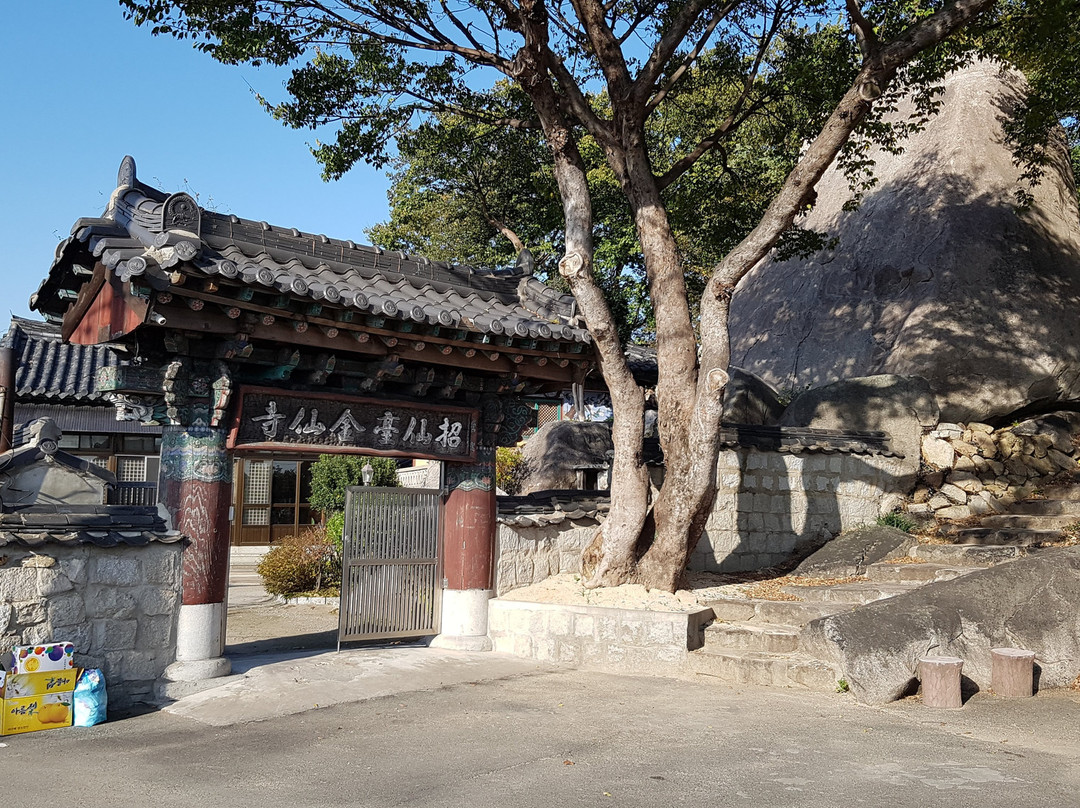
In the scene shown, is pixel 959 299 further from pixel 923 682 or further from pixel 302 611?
pixel 302 611

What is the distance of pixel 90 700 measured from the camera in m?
6.93

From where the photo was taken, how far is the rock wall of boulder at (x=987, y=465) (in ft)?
44.9

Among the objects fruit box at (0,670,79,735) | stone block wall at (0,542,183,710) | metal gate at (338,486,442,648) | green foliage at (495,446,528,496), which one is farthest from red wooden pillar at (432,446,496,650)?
green foliage at (495,446,528,496)

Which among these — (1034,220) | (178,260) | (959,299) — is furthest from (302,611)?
(1034,220)

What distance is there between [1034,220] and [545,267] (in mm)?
10930

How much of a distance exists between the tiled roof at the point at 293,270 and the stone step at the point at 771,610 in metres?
3.34

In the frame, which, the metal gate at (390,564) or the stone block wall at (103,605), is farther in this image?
the metal gate at (390,564)

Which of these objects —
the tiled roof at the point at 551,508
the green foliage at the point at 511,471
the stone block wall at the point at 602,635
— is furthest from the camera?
the green foliage at the point at 511,471

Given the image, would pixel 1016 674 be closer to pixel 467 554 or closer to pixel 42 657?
pixel 467 554

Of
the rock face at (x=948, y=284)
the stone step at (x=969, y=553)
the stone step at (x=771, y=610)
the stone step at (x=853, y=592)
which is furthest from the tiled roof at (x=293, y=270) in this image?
the rock face at (x=948, y=284)

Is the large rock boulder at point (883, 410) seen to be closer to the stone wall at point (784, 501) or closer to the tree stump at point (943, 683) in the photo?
the stone wall at point (784, 501)

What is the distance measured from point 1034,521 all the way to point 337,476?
1218 centimetres

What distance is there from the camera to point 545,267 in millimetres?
22594

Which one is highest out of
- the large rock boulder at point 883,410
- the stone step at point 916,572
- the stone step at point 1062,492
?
the large rock boulder at point 883,410
